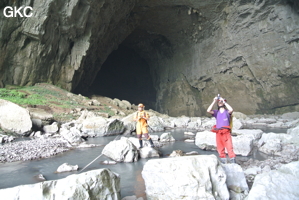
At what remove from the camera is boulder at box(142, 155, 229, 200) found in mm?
2441

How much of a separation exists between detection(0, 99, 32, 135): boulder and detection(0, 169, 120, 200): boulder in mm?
6743

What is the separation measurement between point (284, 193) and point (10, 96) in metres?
13.3

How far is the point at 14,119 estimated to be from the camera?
7848 mm

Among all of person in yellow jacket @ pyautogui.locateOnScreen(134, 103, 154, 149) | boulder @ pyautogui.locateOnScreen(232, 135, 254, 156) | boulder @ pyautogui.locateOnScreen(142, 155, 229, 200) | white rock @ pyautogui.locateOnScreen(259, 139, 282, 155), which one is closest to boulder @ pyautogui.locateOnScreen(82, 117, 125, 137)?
person in yellow jacket @ pyautogui.locateOnScreen(134, 103, 154, 149)

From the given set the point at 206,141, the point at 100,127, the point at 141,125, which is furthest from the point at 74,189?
the point at 100,127

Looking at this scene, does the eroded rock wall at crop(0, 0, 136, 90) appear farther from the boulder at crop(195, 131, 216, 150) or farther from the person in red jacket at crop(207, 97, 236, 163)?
the person in red jacket at crop(207, 97, 236, 163)

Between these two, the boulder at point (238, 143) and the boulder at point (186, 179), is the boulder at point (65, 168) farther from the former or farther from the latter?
the boulder at point (238, 143)

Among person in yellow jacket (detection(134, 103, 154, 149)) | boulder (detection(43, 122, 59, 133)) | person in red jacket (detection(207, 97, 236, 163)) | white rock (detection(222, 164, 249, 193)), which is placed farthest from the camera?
boulder (detection(43, 122, 59, 133))

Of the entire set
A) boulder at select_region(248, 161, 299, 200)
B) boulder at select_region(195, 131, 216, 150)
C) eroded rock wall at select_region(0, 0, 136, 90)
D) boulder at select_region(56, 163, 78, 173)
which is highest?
eroded rock wall at select_region(0, 0, 136, 90)

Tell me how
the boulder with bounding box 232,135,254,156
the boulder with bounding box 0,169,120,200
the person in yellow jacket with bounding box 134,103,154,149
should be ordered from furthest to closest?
the person in yellow jacket with bounding box 134,103,154,149 < the boulder with bounding box 232,135,254,156 < the boulder with bounding box 0,169,120,200

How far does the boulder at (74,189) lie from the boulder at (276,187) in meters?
1.56

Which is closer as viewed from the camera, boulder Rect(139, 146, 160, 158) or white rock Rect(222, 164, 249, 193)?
white rock Rect(222, 164, 249, 193)

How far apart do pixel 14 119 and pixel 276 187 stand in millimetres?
8570

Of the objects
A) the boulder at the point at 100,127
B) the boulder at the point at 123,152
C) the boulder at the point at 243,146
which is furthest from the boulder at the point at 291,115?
the boulder at the point at 123,152
